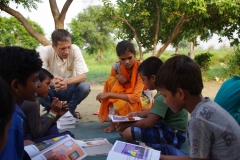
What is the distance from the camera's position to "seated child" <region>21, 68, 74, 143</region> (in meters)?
2.21

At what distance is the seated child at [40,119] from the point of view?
221 centimetres

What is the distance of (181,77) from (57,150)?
1.01 meters

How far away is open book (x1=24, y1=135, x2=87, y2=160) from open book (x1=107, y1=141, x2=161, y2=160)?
25cm

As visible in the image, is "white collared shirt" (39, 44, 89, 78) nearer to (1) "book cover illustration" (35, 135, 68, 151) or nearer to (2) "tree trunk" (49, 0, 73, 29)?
(1) "book cover illustration" (35, 135, 68, 151)

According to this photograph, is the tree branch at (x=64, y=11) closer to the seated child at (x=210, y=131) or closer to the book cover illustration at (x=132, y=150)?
the book cover illustration at (x=132, y=150)

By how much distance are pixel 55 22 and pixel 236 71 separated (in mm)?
7306

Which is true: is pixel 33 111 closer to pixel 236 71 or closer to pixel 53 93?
pixel 53 93

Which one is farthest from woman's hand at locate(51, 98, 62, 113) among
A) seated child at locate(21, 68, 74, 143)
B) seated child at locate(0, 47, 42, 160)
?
seated child at locate(0, 47, 42, 160)

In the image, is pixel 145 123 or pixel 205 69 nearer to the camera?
pixel 145 123

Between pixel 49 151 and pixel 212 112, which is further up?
pixel 212 112

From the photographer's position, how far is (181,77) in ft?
5.19

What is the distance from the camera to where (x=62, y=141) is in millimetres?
1947

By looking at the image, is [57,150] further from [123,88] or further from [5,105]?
[123,88]

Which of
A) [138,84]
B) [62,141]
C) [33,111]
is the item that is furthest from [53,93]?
[62,141]
